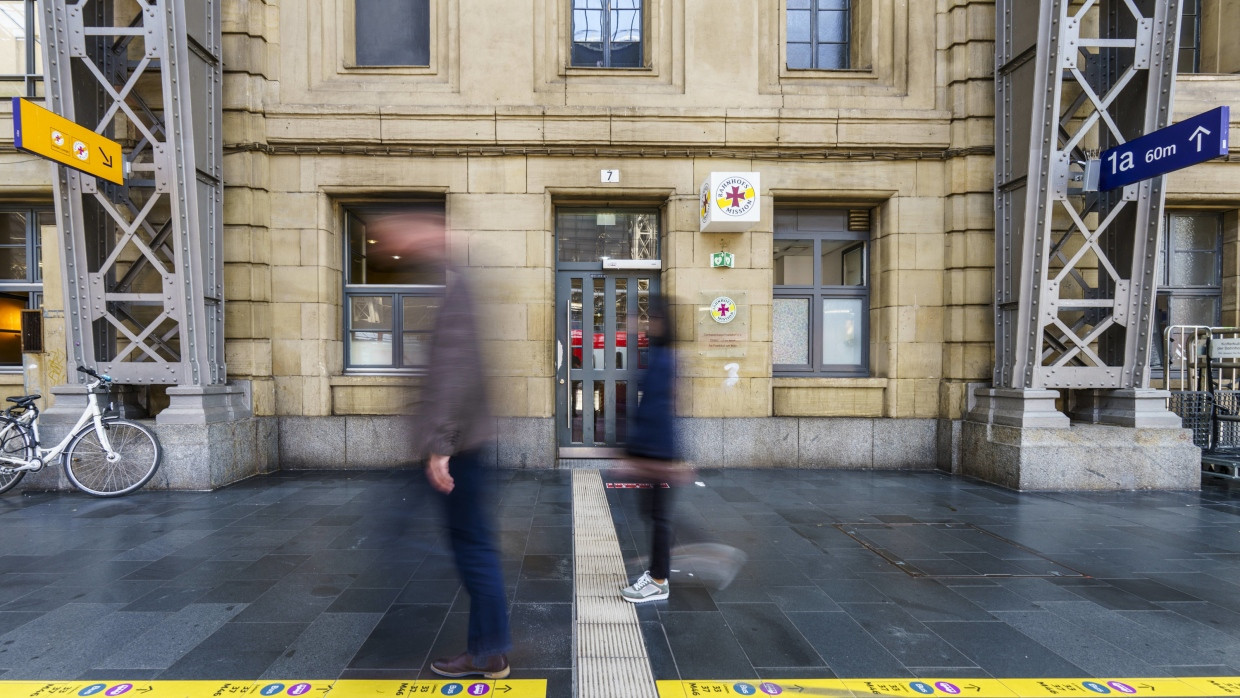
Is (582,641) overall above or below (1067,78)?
below

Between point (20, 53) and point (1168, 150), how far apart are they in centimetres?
1491

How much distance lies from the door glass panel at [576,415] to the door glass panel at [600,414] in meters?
0.21

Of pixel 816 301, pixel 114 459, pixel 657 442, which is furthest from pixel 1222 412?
pixel 114 459

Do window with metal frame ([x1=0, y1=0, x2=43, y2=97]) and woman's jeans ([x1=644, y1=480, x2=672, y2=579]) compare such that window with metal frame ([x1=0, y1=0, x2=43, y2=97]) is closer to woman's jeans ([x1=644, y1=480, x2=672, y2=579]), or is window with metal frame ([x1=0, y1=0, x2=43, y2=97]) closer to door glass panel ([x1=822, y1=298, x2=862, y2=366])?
woman's jeans ([x1=644, y1=480, x2=672, y2=579])

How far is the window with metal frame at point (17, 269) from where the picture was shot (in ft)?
27.1

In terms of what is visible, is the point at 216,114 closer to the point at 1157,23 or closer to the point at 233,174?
the point at 233,174

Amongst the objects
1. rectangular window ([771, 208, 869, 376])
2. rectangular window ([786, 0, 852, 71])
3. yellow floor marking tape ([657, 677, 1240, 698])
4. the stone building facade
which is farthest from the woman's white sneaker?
rectangular window ([786, 0, 852, 71])

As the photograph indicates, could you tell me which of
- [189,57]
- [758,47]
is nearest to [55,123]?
[189,57]

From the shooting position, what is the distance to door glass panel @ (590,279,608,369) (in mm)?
8227

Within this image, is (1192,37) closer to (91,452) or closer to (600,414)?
(600,414)

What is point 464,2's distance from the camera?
7.74 m

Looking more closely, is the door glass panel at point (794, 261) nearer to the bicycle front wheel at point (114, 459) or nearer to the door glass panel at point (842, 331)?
the door glass panel at point (842, 331)

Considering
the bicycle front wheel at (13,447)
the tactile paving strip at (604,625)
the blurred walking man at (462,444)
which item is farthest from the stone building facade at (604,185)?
the blurred walking man at (462,444)

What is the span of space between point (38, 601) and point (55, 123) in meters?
5.05
